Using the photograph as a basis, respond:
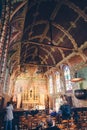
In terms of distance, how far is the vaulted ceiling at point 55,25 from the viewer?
9102 mm

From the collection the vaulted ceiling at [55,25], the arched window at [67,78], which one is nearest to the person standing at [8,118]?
the vaulted ceiling at [55,25]

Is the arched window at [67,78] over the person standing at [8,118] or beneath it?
over

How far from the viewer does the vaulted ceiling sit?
910 centimetres

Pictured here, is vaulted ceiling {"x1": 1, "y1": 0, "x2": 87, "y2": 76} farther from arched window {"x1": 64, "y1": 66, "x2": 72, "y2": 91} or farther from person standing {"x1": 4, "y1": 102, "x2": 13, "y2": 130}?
person standing {"x1": 4, "y1": 102, "x2": 13, "y2": 130}

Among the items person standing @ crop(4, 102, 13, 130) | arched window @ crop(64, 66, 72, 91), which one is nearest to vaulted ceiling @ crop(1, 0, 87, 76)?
arched window @ crop(64, 66, 72, 91)

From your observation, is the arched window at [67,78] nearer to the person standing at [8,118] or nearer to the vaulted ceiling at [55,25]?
the vaulted ceiling at [55,25]

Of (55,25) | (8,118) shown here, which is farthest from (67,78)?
(8,118)

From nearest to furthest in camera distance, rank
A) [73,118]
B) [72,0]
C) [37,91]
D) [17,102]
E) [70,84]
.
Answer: [73,118] → [72,0] → [70,84] → [17,102] → [37,91]

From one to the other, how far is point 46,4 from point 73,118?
24.7ft

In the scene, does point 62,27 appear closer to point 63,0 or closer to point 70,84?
point 63,0

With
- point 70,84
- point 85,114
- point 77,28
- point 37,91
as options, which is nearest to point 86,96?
point 85,114

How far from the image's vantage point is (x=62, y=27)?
12.2 metres

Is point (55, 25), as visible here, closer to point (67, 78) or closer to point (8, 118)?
point (67, 78)

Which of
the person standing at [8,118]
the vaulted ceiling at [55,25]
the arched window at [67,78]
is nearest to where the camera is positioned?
the person standing at [8,118]
